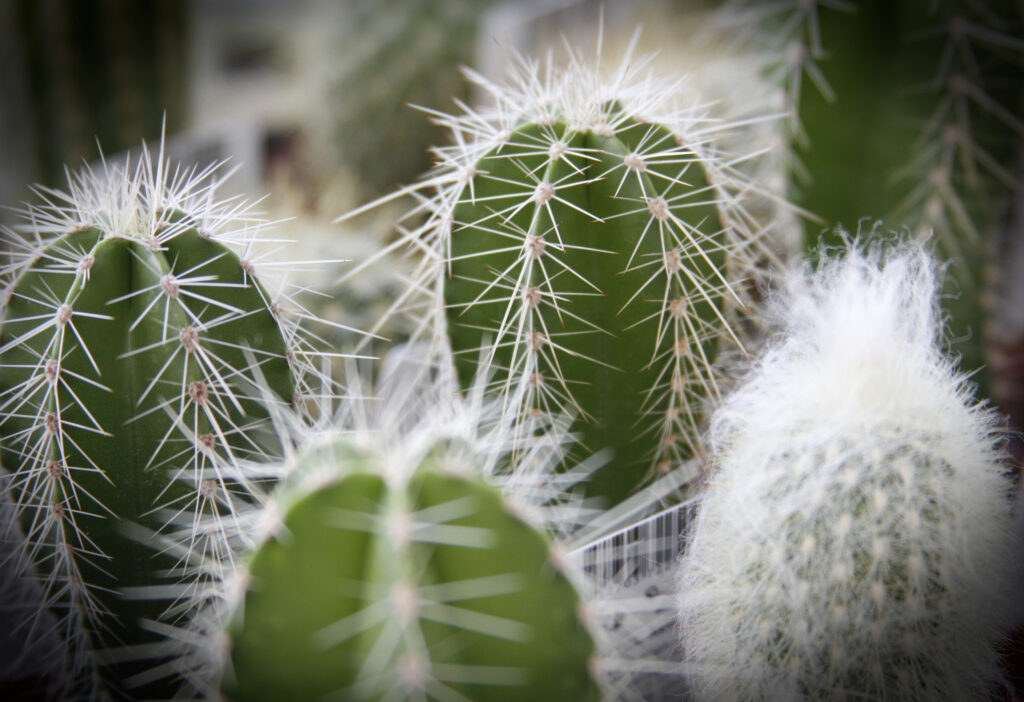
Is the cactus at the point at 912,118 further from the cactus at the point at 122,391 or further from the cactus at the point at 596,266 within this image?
the cactus at the point at 122,391

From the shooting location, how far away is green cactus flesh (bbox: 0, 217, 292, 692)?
0.76 meters

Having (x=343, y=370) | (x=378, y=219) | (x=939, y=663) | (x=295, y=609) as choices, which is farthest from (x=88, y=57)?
(x=939, y=663)

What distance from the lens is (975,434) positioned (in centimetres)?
71

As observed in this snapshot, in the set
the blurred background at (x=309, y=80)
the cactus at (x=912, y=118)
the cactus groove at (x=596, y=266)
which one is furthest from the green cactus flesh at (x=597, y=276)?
the blurred background at (x=309, y=80)

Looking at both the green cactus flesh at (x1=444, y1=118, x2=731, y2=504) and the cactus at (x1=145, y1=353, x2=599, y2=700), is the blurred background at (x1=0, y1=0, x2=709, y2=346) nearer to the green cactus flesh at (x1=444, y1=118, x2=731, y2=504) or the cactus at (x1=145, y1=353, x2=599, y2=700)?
the green cactus flesh at (x1=444, y1=118, x2=731, y2=504)

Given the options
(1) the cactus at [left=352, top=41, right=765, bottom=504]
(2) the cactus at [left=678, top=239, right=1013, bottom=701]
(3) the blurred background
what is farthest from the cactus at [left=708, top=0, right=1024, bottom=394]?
(3) the blurred background

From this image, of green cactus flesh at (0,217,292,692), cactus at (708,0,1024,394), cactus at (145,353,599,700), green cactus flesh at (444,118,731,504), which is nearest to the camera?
cactus at (145,353,599,700)

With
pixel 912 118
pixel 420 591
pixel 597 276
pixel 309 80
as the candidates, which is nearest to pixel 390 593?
pixel 420 591

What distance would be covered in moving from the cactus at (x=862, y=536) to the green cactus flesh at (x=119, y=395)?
521 mm

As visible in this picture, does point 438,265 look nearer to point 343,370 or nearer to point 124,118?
point 343,370

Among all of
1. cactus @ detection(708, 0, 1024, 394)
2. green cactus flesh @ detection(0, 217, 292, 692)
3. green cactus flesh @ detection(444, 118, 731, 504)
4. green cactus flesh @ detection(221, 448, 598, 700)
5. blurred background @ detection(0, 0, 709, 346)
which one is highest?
blurred background @ detection(0, 0, 709, 346)

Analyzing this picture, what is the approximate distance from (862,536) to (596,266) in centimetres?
43

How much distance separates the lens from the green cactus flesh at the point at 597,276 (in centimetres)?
90

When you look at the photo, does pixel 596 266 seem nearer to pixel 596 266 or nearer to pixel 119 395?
pixel 596 266
